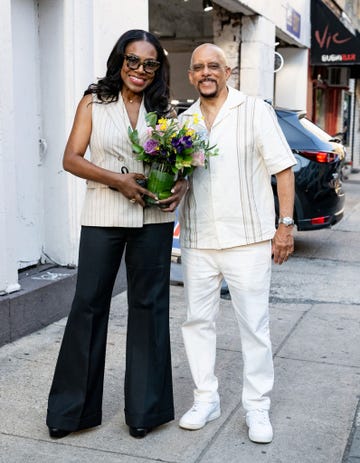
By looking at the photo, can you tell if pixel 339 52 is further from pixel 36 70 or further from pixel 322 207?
pixel 36 70

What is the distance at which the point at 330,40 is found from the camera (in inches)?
617

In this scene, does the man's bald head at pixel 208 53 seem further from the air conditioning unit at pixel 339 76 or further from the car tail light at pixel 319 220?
the air conditioning unit at pixel 339 76

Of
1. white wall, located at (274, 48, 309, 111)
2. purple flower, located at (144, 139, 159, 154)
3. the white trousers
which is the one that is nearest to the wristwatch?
the white trousers

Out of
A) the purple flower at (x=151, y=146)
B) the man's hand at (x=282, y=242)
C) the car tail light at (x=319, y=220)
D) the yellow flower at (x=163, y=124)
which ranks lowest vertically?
the car tail light at (x=319, y=220)

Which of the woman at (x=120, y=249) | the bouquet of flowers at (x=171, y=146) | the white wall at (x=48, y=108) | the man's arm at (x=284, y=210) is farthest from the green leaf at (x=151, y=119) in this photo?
the white wall at (x=48, y=108)

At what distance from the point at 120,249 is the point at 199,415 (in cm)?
97

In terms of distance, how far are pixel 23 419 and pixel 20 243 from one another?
6.88ft

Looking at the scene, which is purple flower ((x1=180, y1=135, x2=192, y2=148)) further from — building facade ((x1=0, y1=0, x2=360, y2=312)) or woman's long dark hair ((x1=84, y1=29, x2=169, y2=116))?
building facade ((x1=0, y1=0, x2=360, y2=312))

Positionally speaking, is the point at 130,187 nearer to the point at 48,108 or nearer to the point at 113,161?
the point at 113,161

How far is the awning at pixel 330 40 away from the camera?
50.9 ft

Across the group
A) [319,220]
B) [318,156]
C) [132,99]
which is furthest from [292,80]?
[132,99]

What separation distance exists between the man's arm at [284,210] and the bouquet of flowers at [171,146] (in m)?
0.41

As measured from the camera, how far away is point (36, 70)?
574 centimetres

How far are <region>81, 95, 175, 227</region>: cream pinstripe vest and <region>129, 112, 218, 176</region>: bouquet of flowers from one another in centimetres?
9
